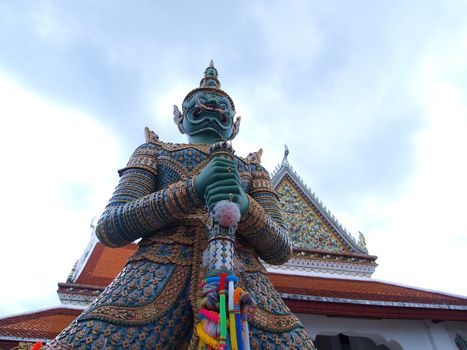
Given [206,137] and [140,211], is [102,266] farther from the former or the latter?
[140,211]

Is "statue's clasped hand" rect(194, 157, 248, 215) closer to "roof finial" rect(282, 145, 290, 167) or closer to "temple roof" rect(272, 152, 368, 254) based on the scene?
"temple roof" rect(272, 152, 368, 254)

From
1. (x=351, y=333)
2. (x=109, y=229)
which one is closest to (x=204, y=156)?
(x=109, y=229)

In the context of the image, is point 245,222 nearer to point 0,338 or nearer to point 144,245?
point 144,245

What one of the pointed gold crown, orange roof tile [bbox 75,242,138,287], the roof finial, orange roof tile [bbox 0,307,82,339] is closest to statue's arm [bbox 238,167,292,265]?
the pointed gold crown

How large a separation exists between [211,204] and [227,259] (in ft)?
0.96

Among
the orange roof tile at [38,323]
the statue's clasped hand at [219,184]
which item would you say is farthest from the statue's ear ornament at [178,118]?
the orange roof tile at [38,323]

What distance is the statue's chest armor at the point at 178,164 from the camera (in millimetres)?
2225

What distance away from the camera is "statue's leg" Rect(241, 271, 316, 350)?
5.19 ft

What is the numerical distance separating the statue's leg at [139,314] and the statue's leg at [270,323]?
1.11ft

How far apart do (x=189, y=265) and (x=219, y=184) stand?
0.49 metres

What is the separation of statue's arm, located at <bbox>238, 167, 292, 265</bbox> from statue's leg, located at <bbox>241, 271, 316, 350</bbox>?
21 cm

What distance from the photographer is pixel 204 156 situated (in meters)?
2.33

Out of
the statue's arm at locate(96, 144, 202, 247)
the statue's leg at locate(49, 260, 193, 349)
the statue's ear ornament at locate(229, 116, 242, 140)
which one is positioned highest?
the statue's ear ornament at locate(229, 116, 242, 140)

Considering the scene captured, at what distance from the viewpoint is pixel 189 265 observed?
1772mm
